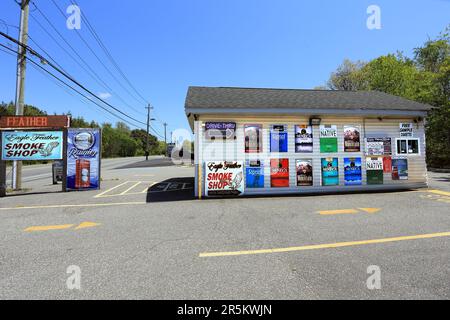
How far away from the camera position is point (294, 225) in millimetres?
6070

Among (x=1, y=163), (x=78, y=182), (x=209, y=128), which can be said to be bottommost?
(x=78, y=182)

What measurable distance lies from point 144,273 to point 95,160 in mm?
10357

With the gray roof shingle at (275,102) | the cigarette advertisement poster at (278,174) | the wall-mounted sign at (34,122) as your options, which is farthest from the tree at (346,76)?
the wall-mounted sign at (34,122)

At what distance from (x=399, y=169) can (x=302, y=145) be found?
483 centimetres

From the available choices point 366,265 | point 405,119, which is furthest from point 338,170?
point 366,265

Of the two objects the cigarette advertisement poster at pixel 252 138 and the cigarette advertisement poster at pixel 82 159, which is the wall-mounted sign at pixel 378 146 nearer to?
the cigarette advertisement poster at pixel 252 138

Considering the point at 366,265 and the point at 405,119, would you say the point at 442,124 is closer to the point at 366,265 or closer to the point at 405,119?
the point at 405,119

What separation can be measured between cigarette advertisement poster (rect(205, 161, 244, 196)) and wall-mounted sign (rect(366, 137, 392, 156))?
6.07 meters

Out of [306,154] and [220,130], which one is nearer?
[220,130]

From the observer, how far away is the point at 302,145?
10.8m

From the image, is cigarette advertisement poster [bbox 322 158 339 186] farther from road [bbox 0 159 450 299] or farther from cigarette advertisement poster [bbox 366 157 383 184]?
road [bbox 0 159 450 299]

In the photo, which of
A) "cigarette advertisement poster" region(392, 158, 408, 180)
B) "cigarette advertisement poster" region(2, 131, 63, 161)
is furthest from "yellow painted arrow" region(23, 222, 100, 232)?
"cigarette advertisement poster" region(392, 158, 408, 180)

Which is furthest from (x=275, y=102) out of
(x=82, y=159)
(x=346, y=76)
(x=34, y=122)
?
(x=346, y=76)

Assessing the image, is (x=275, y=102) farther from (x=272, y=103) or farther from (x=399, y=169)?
(x=399, y=169)
